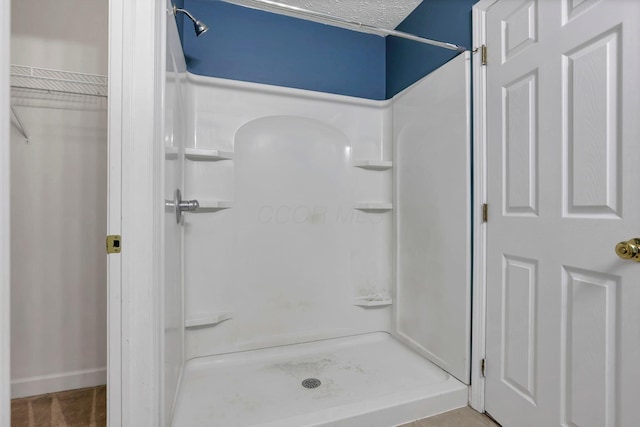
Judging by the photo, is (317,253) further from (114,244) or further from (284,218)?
(114,244)

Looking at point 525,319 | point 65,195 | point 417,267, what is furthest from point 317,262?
point 65,195

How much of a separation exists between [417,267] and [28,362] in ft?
7.33

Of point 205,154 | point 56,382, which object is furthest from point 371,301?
point 56,382

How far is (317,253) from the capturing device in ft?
7.04

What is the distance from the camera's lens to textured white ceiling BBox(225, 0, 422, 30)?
1.97 metres

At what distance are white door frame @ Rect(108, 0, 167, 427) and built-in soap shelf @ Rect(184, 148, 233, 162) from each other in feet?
2.46

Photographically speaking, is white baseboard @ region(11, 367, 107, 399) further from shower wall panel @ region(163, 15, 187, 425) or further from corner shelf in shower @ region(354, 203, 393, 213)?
corner shelf in shower @ region(354, 203, 393, 213)

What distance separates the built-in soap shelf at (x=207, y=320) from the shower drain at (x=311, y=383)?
0.61 metres

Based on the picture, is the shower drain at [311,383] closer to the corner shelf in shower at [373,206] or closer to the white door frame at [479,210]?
the white door frame at [479,210]

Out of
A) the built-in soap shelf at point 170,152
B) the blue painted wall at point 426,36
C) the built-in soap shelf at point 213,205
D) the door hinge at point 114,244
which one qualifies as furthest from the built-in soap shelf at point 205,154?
the blue painted wall at point 426,36

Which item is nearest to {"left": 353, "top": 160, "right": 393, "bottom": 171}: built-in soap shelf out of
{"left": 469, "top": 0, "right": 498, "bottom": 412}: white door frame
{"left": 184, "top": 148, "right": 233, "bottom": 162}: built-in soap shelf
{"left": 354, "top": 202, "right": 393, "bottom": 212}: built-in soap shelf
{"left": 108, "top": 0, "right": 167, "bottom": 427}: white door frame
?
{"left": 354, "top": 202, "right": 393, "bottom": 212}: built-in soap shelf

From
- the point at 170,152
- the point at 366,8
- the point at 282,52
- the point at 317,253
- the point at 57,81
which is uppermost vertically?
the point at 366,8

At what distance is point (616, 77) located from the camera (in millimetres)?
954

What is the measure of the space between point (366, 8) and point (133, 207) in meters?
1.92
